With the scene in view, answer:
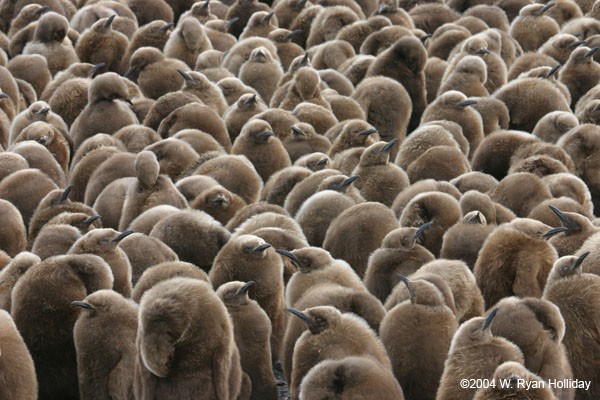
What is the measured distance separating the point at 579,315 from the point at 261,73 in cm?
491

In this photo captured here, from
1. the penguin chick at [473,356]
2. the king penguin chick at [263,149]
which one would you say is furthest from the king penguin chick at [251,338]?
the king penguin chick at [263,149]

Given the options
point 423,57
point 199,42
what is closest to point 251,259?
point 423,57

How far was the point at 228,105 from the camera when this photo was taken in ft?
27.7

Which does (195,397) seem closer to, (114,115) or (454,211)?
(454,211)

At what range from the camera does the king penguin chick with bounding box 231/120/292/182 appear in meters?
7.15

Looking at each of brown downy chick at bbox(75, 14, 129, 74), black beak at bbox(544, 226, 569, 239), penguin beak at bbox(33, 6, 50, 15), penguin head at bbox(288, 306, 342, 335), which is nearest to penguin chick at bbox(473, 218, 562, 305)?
black beak at bbox(544, 226, 569, 239)

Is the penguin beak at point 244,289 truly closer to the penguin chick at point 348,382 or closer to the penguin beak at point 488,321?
the penguin chick at point 348,382

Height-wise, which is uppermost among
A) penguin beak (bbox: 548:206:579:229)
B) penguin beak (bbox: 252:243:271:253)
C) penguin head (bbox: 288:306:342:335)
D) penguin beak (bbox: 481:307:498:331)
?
penguin beak (bbox: 481:307:498:331)

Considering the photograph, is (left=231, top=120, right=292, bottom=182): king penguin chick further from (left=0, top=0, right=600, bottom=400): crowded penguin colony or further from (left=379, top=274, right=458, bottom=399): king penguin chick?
(left=379, top=274, right=458, bottom=399): king penguin chick

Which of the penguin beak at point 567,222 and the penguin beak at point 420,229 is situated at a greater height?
the penguin beak at point 567,222

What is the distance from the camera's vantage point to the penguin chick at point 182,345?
13.6 feet

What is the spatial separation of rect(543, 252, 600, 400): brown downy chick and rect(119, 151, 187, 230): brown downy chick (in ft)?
8.57

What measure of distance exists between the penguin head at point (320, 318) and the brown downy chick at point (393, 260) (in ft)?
2.85

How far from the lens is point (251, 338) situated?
482 cm
